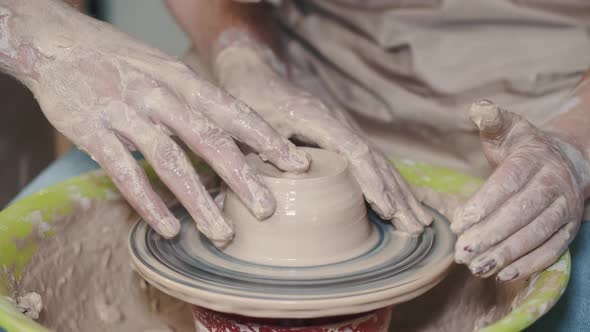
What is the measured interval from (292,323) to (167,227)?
258 millimetres

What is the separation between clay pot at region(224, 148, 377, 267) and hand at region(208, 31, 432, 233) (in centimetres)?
9

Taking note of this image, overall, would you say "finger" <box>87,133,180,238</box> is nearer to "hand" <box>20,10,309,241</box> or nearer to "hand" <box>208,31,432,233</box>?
"hand" <box>20,10,309,241</box>

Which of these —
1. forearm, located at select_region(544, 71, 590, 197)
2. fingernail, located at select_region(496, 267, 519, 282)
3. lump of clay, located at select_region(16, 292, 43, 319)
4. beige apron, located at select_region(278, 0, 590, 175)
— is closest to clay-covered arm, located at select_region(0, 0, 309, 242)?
lump of clay, located at select_region(16, 292, 43, 319)

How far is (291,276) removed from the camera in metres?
1.20

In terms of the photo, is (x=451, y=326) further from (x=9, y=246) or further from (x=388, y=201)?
(x=9, y=246)

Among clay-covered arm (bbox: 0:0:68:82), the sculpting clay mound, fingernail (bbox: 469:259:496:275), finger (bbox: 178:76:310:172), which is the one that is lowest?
the sculpting clay mound

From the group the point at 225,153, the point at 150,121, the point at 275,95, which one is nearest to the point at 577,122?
the point at 275,95

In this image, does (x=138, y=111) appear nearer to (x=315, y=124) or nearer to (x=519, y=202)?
(x=315, y=124)

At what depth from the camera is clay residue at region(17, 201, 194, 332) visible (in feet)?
4.66

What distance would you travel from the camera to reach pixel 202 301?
44.9 inches

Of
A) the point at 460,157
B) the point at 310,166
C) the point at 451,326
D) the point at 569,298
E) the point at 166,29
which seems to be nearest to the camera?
the point at 310,166

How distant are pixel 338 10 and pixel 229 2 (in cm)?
28

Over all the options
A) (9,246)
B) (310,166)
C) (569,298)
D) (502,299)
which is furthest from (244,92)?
(569,298)

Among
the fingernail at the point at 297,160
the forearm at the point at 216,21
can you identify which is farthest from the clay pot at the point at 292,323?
the forearm at the point at 216,21
